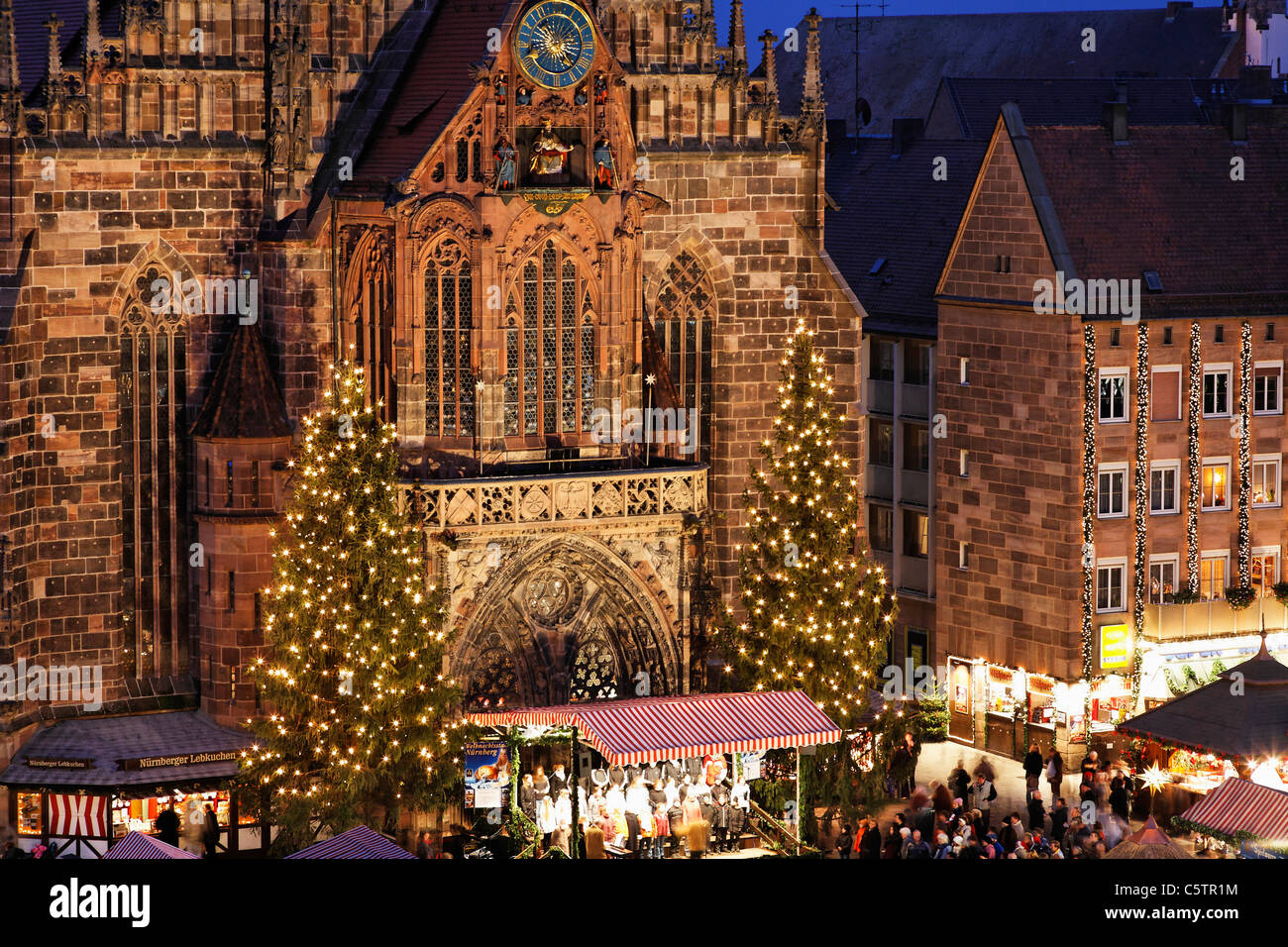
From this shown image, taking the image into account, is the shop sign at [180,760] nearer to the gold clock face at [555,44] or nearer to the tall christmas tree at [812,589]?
the tall christmas tree at [812,589]

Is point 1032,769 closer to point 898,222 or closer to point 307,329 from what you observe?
point 307,329

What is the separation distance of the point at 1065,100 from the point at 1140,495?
2218cm

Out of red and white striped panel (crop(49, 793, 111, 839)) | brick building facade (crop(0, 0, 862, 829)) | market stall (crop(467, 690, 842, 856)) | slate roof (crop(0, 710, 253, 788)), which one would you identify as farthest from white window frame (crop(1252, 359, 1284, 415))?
red and white striped panel (crop(49, 793, 111, 839))

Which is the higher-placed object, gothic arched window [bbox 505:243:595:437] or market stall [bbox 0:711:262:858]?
gothic arched window [bbox 505:243:595:437]

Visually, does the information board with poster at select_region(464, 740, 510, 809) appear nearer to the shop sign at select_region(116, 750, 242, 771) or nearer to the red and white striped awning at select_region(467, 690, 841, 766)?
the red and white striped awning at select_region(467, 690, 841, 766)

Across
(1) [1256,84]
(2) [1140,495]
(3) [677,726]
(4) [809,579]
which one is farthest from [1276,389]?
(3) [677,726]

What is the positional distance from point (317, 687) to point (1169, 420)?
77.1 ft

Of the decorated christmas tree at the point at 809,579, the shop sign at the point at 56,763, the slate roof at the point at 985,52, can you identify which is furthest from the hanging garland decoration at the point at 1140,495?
the slate roof at the point at 985,52

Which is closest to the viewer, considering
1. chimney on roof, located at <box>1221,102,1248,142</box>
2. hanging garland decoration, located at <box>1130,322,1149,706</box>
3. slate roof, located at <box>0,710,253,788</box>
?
slate roof, located at <box>0,710,253,788</box>

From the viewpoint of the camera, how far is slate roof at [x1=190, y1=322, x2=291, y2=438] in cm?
A: 5184

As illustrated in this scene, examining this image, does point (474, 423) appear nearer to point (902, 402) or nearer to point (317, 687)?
point (317, 687)

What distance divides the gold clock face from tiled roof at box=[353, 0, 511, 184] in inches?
24.8
